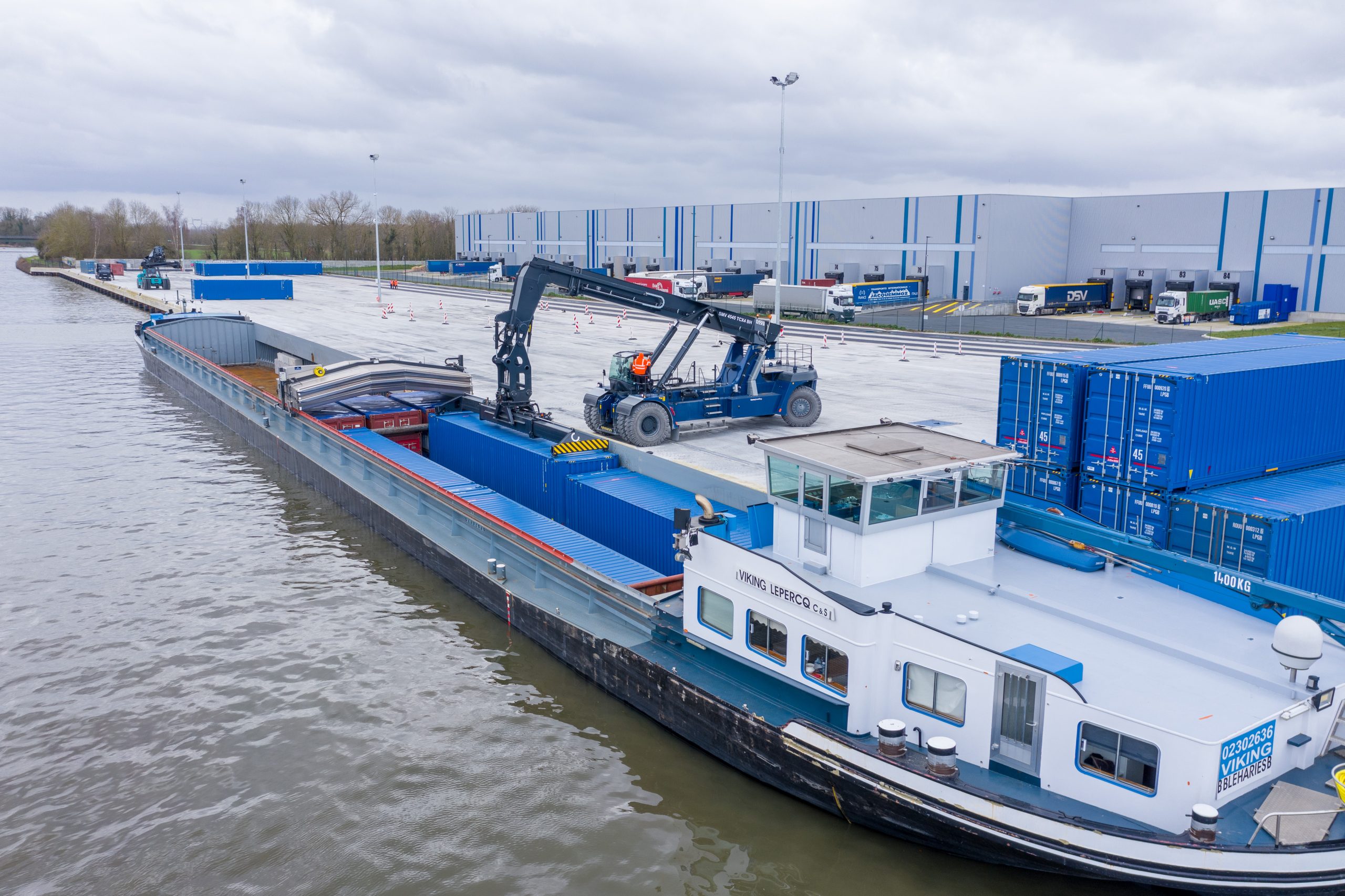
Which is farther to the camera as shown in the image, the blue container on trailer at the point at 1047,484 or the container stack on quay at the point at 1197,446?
the blue container on trailer at the point at 1047,484

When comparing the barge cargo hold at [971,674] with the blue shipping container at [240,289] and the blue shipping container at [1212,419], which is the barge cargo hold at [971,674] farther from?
the blue shipping container at [240,289]

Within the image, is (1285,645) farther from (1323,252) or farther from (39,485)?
(1323,252)

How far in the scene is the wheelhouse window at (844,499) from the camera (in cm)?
1238

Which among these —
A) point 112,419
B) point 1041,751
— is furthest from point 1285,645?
point 112,419

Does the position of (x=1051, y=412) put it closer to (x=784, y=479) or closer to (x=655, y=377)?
(x=784, y=479)

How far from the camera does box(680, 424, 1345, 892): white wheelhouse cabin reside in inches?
364

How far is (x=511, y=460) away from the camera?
81.0 feet

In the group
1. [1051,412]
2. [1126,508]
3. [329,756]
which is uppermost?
[1051,412]

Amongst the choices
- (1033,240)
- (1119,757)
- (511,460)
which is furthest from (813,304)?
(1119,757)

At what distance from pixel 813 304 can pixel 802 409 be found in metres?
40.6

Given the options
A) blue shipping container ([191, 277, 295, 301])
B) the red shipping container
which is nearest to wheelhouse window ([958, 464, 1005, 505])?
the red shipping container

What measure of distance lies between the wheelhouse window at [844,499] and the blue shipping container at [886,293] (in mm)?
58389

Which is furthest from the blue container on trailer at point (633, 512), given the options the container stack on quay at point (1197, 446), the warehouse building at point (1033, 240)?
the warehouse building at point (1033, 240)

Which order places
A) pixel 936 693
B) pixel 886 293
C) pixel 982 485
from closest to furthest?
pixel 936 693
pixel 982 485
pixel 886 293
